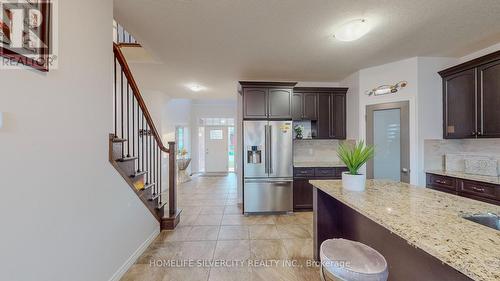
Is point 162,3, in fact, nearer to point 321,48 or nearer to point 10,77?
point 10,77

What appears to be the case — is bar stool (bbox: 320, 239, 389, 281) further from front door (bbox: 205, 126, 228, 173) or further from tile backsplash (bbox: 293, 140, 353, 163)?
front door (bbox: 205, 126, 228, 173)

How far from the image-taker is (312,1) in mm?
1966

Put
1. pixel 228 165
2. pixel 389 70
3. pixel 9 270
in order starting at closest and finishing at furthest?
pixel 9 270
pixel 389 70
pixel 228 165

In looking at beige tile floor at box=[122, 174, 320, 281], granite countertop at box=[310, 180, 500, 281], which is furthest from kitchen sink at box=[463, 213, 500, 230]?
beige tile floor at box=[122, 174, 320, 281]

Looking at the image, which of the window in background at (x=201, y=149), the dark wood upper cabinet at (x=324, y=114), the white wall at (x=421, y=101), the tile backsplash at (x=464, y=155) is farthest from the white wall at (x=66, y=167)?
the window in background at (x=201, y=149)

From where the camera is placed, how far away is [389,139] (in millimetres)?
3598

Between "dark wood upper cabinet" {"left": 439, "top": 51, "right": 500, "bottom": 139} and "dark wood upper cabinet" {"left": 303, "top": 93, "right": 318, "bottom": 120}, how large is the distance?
1.97 m

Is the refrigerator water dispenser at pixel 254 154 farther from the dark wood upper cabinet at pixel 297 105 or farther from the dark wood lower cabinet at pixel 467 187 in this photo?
the dark wood lower cabinet at pixel 467 187

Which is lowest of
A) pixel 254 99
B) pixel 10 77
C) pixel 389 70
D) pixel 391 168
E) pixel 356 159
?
pixel 391 168

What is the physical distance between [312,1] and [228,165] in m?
7.19

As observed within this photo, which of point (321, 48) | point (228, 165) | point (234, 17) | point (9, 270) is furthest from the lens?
point (228, 165)

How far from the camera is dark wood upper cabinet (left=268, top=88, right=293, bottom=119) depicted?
12.9 feet

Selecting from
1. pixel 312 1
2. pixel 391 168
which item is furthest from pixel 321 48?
Answer: pixel 391 168

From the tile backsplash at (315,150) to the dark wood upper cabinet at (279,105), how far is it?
87cm
